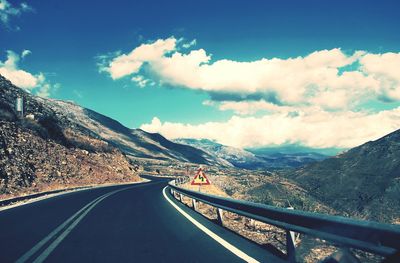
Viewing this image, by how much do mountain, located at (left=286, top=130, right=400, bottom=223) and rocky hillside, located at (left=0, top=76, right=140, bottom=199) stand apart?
151 feet

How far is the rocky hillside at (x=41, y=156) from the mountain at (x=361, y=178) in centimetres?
4599

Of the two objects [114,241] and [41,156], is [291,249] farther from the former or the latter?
[41,156]

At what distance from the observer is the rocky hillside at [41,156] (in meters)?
37.2

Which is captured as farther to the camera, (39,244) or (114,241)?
(114,241)

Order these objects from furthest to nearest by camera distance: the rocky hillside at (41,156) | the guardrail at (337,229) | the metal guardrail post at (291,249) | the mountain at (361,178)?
the mountain at (361,178) < the rocky hillside at (41,156) < the metal guardrail post at (291,249) < the guardrail at (337,229)

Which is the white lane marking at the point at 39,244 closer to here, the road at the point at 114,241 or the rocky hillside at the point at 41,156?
the road at the point at 114,241

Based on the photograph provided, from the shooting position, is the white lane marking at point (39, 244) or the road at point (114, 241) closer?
the white lane marking at point (39, 244)

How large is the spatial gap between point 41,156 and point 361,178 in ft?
325

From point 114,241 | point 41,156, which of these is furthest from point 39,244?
point 41,156

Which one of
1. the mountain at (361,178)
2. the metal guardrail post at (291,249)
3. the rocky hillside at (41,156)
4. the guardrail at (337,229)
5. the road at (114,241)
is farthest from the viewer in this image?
the mountain at (361,178)

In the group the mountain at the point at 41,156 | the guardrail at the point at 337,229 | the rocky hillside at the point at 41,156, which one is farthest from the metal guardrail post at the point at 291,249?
the mountain at the point at 41,156

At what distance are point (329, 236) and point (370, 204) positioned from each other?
9053cm

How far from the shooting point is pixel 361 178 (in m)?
123

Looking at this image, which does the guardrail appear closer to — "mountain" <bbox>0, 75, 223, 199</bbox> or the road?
the road
